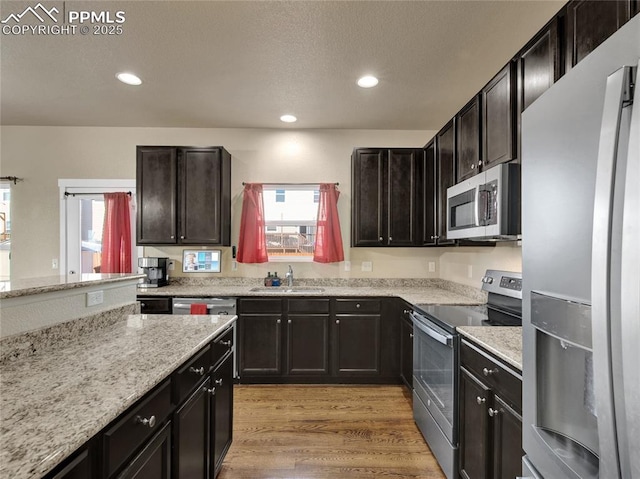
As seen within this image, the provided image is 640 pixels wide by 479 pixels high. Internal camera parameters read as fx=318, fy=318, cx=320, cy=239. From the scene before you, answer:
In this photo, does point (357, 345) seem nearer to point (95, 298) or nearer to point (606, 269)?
point (95, 298)

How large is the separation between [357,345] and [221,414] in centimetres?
163

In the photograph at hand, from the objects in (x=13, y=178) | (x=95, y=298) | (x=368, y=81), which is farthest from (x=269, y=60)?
(x=13, y=178)

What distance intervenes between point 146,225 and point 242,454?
7.91 feet

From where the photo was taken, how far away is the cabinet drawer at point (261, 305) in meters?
3.13

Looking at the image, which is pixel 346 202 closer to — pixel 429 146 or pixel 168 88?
pixel 429 146

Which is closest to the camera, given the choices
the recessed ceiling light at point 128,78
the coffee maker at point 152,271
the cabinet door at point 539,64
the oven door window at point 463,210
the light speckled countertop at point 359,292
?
the cabinet door at point 539,64

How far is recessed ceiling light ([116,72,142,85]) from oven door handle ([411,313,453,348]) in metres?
2.95

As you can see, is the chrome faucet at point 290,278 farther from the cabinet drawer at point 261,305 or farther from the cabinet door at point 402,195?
the cabinet door at point 402,195

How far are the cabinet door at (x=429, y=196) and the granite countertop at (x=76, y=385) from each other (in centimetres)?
229

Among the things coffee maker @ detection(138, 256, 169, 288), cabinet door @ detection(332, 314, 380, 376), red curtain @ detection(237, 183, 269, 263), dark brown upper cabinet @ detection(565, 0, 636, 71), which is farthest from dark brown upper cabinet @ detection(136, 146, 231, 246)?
dark brown upper cabinet @ detection(565, 0, 636, 71)

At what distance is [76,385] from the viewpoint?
1000 mm

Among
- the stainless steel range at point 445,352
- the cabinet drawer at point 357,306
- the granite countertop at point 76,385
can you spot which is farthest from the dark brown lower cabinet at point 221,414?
the cabinet drawer at point 357,306

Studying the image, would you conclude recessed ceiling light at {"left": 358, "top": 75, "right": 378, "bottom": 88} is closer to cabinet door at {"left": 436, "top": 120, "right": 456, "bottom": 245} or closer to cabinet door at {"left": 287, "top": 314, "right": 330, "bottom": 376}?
cabinet door at {"left": 436, "top": 120, "right": 456, "bottom": 245}

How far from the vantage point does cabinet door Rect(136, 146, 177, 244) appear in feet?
11.0
